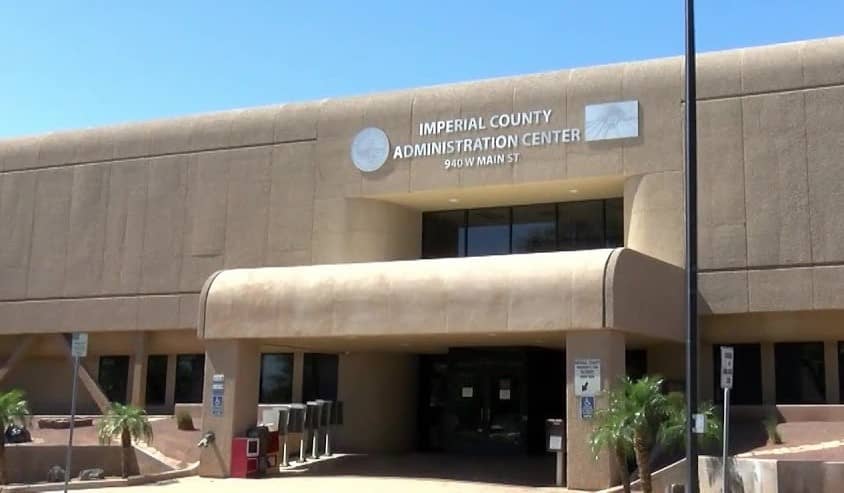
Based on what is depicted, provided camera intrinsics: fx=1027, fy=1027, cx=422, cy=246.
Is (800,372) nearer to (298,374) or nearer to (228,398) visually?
(228,398)

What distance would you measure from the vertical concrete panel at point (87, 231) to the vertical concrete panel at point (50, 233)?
37 centimetres

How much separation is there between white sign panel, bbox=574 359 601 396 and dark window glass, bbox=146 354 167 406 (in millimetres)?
18885

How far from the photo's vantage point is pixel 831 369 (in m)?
27.2

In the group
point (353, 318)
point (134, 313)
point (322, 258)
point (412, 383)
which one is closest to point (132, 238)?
point (134, 313)

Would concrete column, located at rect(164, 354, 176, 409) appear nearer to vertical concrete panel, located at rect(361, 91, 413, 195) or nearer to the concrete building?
the concrete building

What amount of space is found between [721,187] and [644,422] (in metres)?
10.6

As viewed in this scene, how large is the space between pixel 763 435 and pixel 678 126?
865 cm

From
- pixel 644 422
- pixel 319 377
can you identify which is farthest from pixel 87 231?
pixel 644 422

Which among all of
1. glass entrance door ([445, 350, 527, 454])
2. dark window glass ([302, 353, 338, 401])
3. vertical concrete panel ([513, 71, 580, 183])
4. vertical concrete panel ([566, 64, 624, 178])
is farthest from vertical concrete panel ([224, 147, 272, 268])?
vertical concrete panel ([566, 64, 624, 178])

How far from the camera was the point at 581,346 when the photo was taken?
22344 millimetres

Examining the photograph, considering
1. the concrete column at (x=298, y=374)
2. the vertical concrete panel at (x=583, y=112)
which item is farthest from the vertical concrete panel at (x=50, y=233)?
the vertical concrete panel at (x=583, y=112)

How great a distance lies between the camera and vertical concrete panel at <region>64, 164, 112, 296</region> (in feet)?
119

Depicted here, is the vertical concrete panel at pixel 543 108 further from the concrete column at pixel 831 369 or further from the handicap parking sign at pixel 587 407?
the handicap parking sign at pixel 587 407

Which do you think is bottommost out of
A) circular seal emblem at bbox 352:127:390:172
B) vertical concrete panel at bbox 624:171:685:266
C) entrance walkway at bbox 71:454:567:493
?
entrance walkway at bbox 71:454:567:493
